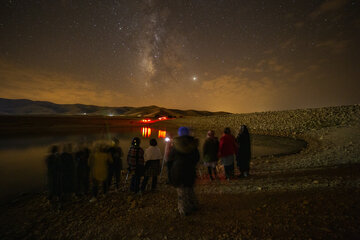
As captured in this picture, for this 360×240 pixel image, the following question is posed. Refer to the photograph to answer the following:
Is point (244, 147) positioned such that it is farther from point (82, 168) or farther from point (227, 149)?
point (82, 168)

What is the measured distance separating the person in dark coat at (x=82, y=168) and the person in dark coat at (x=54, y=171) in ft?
1.61

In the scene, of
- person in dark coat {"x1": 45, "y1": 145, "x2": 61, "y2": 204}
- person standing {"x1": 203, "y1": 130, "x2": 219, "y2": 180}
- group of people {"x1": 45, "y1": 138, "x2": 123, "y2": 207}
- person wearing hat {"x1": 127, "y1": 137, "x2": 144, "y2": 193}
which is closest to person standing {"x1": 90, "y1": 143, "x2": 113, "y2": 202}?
group of people {"x1": 45, "y1": 138, "x2": 123, "y2": 207}

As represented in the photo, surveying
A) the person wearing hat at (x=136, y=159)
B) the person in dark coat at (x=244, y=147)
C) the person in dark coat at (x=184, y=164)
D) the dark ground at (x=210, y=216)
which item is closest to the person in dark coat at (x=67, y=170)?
the dark ground at (x=210, y=216)

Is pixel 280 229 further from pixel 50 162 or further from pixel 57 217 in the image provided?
pixel 50 162

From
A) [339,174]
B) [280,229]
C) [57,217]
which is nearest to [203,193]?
[280,229]

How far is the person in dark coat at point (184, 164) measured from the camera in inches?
156

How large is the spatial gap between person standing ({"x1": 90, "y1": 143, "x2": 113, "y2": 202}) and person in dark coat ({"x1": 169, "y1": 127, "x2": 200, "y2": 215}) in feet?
8.83

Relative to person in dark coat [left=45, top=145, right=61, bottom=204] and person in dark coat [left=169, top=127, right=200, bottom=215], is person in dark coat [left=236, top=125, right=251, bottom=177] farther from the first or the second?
person in dark coat [left=45, top=145, right=61, bottom=204]

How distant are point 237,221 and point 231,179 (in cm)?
300

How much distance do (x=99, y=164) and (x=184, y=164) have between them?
3.13 meters

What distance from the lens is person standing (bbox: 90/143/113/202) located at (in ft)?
18.2

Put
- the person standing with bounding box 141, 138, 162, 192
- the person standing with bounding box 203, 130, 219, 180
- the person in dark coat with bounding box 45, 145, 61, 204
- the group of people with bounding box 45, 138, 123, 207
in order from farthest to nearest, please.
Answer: the person standing with bounding box 203, 130, 219, 180
the person standing with bounding box 141, 138, 162, 192
the group of people with bounding box 45, 138, 123, 207
the person in dark coat with bounding box 45, 145, 61, 204

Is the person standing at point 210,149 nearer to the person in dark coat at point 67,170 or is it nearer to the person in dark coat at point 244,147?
the person in dark coat at point 244,147

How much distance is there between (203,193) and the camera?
5.49 metres
